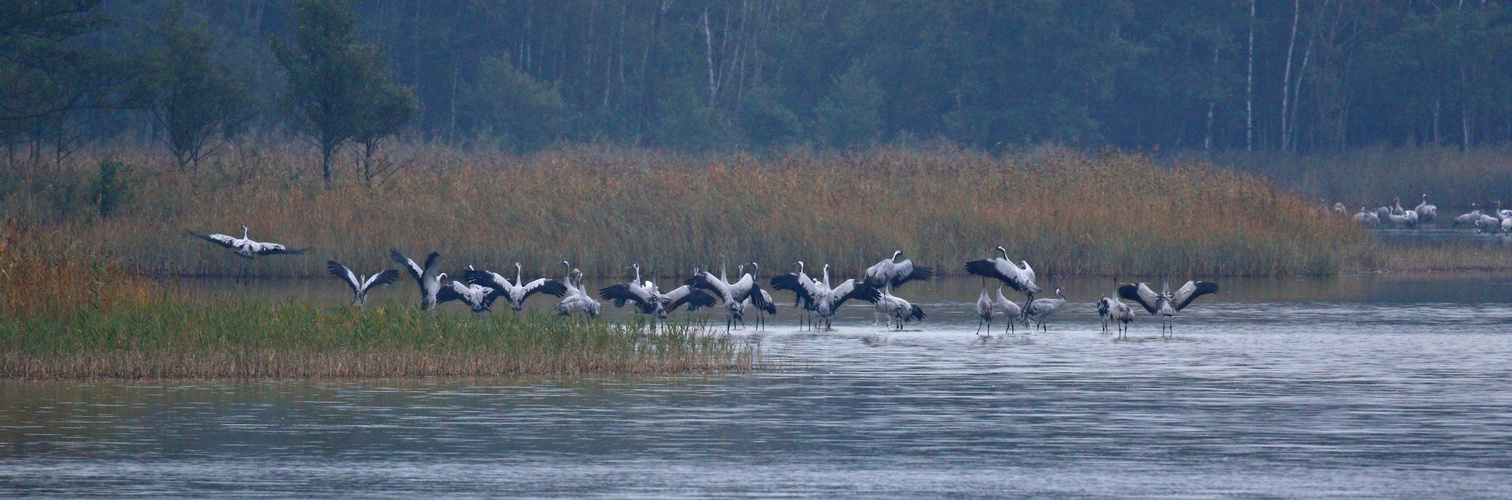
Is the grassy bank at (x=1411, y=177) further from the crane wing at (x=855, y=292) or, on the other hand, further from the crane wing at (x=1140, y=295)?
the crane wing at (x=855, y=292)

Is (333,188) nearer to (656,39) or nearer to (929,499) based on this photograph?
(929,499)

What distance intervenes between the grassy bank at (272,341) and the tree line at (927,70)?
4416 cm

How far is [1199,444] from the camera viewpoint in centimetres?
1301

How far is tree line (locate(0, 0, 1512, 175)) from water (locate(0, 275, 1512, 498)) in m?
44.6

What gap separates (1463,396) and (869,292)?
7.68m

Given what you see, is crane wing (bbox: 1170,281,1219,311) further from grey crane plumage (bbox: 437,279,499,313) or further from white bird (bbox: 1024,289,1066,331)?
grey crane plumage (bbox: 437,279,499,313)

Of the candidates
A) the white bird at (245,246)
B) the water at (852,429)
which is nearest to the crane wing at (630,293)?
the water at (852,429)

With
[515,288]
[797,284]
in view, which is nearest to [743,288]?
[797,284]

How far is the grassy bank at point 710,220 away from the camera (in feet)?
101

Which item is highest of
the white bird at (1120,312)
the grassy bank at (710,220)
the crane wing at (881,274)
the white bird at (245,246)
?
the grassy bank at (710,220)

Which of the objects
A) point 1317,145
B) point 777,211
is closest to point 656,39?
point 1317,145

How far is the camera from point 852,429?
45.5 ft

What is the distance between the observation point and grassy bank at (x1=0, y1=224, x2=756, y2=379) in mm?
16797

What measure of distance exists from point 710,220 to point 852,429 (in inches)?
703
